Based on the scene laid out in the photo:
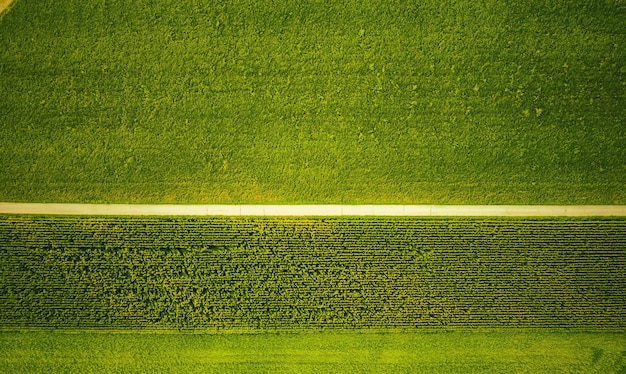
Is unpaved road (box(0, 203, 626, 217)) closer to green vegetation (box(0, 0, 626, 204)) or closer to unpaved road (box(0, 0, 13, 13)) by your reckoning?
green vegetation (box(0, 0, 626, 204))

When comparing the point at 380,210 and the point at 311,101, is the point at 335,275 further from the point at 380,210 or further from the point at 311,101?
the point at 311,101

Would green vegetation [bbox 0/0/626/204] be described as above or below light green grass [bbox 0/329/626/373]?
above

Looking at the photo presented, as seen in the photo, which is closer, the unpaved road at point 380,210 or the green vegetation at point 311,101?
the green vegetation at point 311,101

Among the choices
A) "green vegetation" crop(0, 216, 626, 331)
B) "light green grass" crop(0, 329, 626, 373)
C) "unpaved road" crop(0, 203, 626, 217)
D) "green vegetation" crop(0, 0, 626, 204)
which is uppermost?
"green vegetation" crop(0, 0, 626, 204)

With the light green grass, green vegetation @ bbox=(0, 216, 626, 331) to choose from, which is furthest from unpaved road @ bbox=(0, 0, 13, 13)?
the light green grass

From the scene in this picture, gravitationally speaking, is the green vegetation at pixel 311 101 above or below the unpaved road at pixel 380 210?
above

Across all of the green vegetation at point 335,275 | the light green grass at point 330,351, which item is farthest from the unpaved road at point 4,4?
the light green grass at point 330,351

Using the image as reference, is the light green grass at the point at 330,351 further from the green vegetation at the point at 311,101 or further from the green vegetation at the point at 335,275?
the green vegetation at the point at 311,101

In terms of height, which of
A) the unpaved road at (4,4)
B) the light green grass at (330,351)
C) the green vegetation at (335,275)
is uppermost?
the unpaved road at (4,4)
